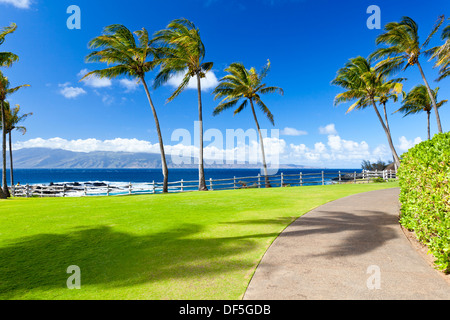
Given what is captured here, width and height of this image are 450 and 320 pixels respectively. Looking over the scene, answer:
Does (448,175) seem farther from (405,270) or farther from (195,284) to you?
(195,284)

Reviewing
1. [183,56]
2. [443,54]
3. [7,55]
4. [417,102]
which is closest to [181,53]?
[183,56]

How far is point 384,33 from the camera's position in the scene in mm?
20438

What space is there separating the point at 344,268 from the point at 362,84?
2621 centimetres

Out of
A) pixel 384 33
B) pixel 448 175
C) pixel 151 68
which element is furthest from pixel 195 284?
pixel 384 33

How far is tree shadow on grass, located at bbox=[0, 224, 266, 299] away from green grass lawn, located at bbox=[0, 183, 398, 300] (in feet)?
Answer: 0.05

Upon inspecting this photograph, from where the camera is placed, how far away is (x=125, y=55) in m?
17.6

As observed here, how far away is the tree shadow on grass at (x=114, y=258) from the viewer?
12.0 feet

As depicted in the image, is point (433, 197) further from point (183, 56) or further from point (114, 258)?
point (183, 56)

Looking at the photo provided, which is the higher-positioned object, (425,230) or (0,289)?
(425,230)

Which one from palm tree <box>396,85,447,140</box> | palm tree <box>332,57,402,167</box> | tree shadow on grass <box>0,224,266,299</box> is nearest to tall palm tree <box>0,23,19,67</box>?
tree shadow on grass <box>0,224,266,299</box>

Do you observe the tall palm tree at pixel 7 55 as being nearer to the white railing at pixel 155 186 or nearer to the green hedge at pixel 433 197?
the white railing at pixel 155 186

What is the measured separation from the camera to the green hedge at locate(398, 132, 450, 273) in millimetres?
3703

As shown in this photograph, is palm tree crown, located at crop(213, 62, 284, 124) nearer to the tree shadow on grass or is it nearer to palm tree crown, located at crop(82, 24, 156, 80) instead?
palm tree crown, located at crop(82, 24, 156, 80)
